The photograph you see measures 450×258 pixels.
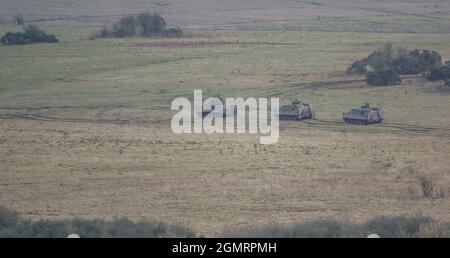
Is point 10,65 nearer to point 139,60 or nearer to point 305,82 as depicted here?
point 139,60

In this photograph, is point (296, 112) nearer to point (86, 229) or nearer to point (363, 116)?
point (363, 116)

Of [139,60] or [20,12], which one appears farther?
[20,12]

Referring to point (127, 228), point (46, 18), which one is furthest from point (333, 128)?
point (46, 18)

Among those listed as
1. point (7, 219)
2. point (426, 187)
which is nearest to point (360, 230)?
point (7, 219)

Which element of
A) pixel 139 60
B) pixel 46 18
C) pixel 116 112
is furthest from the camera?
pixel 46 18

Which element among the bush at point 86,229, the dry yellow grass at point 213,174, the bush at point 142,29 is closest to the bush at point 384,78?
the dry yellow grass at point 213,174

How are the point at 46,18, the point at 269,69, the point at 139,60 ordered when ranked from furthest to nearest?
the point at 46,18, the point at 139,60, the point at 269,69

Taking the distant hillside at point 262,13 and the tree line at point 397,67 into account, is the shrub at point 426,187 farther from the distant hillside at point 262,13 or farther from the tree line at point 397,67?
the distant hillside at point 262,13
